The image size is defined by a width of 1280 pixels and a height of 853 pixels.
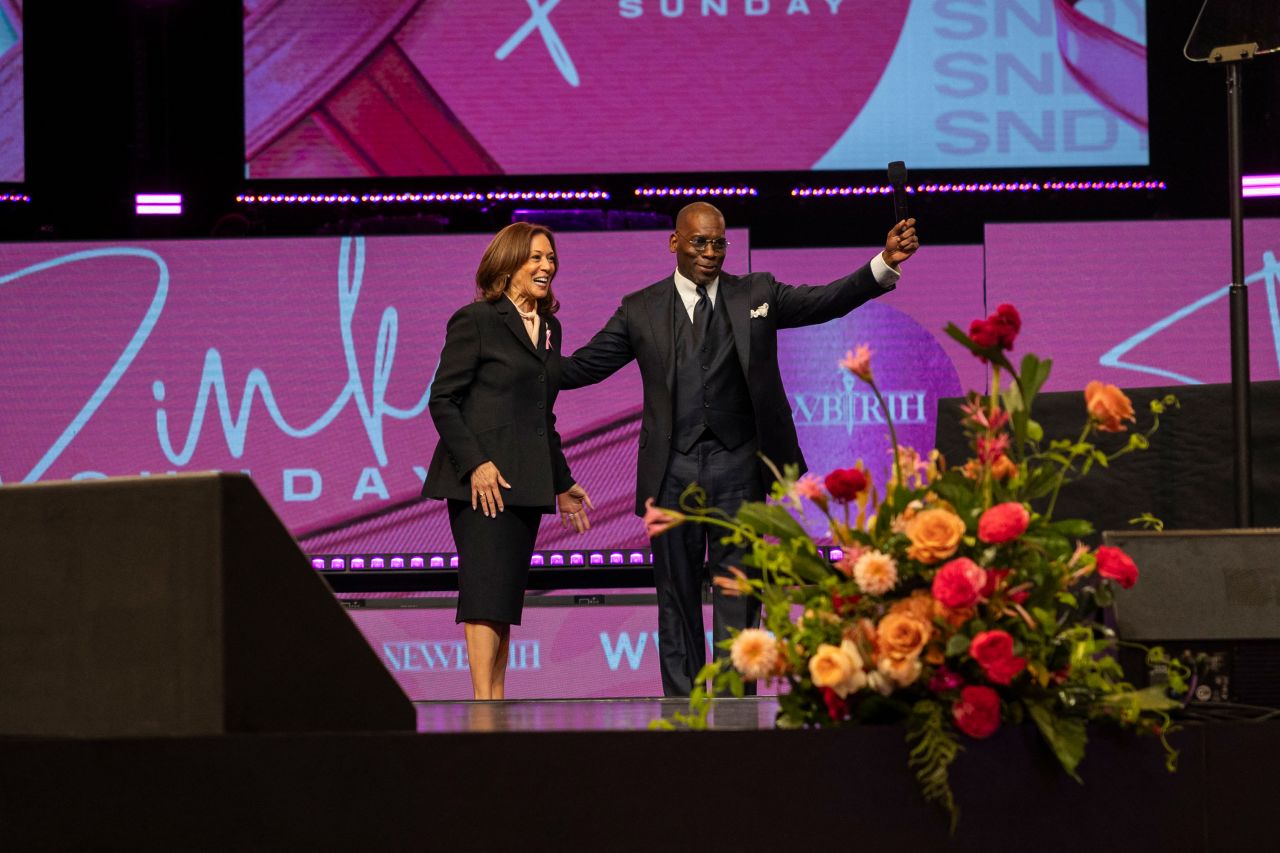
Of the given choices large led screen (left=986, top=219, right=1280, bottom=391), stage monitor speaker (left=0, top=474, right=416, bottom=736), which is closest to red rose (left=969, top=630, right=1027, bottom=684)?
stage monitor speaker (left=0, top=474, right=416, bottom=736)

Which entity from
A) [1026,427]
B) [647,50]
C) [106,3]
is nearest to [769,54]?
[647,50]

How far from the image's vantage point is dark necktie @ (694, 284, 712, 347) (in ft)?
13.2

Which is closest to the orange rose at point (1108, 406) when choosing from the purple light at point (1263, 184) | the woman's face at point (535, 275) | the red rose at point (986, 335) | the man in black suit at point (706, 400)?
the red rose at point (986, 335)

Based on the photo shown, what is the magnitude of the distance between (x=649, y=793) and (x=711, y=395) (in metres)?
2.70

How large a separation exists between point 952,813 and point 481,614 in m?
2.66

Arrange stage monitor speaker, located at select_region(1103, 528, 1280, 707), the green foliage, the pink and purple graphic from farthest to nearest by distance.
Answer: the pink and purple graphic < stage monitor speaker, located at select_region(1103, 528, 1280, 707) < the green foliage

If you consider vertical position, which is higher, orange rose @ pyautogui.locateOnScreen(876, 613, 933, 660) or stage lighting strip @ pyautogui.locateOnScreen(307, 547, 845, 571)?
orange rose @ pyautogui.locateOnScreen(876, 613, 933, 660)

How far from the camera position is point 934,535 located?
4.48 feet

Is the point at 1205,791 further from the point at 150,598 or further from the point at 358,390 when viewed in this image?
the point at 358,390

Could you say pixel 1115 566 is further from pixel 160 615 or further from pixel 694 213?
pixel 694 213

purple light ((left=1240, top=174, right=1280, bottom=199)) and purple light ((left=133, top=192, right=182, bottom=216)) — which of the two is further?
purple light ((left=133, top=192, right=182, bottom=216))

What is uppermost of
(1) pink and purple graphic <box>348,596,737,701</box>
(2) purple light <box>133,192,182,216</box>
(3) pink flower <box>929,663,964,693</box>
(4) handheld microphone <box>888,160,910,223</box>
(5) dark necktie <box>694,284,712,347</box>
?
(2) purple light <box>133,192,182,216</box>

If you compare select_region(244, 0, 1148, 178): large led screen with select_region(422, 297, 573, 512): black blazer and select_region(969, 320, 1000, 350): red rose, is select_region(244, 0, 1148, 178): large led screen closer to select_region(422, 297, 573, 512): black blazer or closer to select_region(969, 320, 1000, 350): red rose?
select_region(422, 297, 573, 512): black blazer

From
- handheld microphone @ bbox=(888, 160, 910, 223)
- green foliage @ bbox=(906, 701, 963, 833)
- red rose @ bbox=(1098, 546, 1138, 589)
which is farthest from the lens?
handheld microphone @ bbox=(888, 160, 910, 223)
